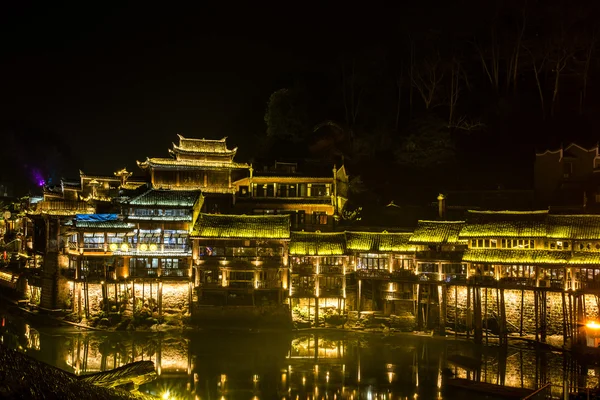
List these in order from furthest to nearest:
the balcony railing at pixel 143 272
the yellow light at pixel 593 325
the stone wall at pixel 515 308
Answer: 1. the balcony railing at pixel 143 272
2. the stone wall at pixel 515 308
3. the yellow light at pixel 593 325

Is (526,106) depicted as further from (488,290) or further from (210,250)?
(210,250)

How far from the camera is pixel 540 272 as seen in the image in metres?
37.6

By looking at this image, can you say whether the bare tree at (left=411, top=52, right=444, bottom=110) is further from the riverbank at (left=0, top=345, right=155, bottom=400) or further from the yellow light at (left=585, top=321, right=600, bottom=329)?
the riverbank at (left=0, top=345, right=155, bottom=400)

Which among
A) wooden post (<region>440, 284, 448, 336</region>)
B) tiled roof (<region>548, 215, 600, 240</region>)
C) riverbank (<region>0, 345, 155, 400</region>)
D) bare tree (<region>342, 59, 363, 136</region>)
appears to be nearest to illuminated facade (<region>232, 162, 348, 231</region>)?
wooden post (<region>440, 284, 448, 336</region>)

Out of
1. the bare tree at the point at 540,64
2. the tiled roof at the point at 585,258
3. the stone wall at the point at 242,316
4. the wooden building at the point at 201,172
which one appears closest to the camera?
the tiled roof at the point at 585,258

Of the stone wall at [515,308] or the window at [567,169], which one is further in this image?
the window at [567,169]

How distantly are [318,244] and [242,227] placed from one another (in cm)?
594

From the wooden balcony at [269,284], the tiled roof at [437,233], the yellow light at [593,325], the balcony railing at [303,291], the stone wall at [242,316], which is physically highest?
the tiled roof at [437,233]

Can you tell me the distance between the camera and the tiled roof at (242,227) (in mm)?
43219

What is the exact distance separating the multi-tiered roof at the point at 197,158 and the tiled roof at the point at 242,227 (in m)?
10.9

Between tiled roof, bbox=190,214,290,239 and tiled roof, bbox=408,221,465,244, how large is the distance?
966cm

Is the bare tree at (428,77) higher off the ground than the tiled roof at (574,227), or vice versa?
the bare tree at (428,77)

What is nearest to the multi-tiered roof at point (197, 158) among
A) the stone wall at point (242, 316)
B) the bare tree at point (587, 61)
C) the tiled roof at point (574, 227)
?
the stone wall at point (242, 316)

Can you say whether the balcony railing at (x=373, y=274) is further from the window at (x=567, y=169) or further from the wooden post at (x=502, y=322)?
the window at (x=567, y=169)
